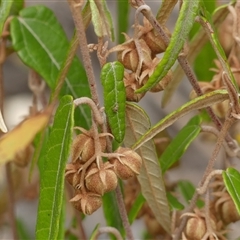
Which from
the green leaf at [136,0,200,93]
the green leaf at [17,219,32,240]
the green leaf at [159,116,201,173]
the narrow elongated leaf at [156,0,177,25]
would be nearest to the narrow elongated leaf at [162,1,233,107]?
the green leaf at [159,116,201,173]

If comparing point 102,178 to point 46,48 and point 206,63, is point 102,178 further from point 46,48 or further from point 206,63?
point 206,63

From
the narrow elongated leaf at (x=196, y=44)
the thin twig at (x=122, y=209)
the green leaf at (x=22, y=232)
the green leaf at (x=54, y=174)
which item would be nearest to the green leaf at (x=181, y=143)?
the narrow elongated leaf at (x=196, y=44)

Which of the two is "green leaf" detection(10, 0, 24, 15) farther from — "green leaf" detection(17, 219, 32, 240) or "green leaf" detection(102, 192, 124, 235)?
"green leaf" detection(17, 219, 32, 240)

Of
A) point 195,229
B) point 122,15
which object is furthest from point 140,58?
point 122,15

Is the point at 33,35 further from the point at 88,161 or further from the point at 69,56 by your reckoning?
the point at 88,161

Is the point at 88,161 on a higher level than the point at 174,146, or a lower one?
higher

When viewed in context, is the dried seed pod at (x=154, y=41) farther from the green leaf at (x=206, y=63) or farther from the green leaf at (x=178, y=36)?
the green leaf at (x=206, y=63)

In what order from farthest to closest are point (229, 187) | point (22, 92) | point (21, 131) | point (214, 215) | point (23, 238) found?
1. point (22, 92)
2. point (23, 238)
3. point (214, 215)
4. point (229, 187)
5. point (21, 131)

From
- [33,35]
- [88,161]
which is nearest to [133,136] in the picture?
[88,161]
